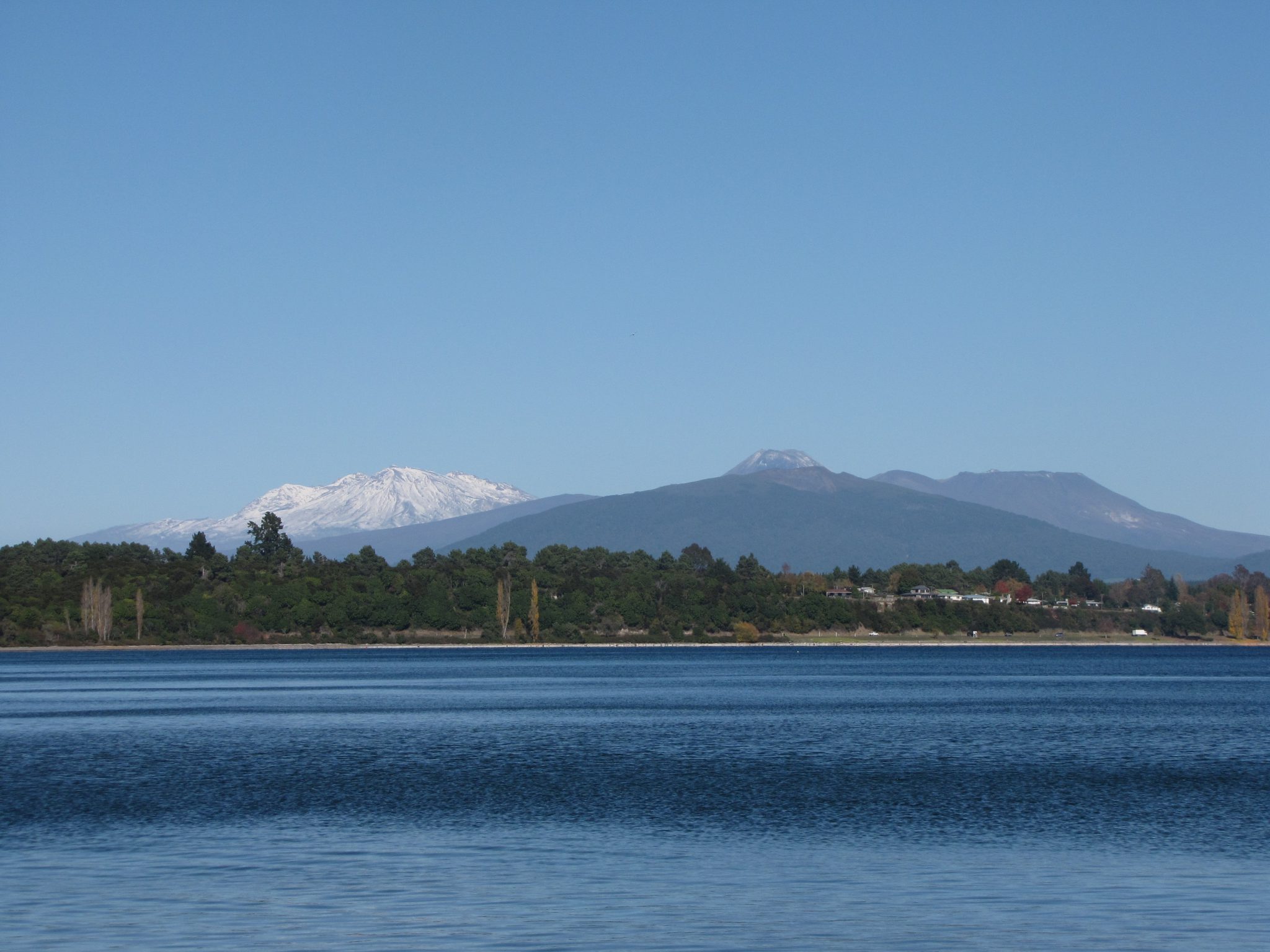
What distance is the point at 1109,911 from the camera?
2833 cm

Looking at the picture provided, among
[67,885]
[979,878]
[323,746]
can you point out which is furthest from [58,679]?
[979,878]

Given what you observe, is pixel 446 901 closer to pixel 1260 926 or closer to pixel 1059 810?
pixel 1260 926

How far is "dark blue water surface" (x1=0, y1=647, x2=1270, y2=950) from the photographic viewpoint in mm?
27156

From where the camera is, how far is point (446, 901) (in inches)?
1170

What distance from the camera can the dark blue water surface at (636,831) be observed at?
2716cm

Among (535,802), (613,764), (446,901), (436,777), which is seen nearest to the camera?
(446,901)

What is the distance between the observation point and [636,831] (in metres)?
40.2

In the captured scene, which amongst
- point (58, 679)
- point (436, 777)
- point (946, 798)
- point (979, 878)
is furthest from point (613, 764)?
point (58, 679)

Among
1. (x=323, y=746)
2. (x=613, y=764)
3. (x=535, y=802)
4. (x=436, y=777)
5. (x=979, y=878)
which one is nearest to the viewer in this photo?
(x=979, y=878)

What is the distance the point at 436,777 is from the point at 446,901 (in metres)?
24.9

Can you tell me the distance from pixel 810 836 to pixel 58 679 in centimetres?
12335

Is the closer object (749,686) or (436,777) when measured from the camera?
(436,777)

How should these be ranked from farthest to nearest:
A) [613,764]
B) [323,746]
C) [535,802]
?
1. [323,746]
2. [613,764]
3. [535,802]

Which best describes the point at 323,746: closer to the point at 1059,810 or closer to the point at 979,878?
the point at 1059,810
